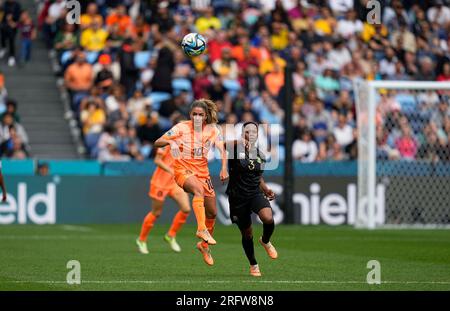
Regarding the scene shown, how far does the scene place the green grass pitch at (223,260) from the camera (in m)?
14.1

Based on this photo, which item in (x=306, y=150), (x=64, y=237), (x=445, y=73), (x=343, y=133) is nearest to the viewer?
(x=64, y=237)

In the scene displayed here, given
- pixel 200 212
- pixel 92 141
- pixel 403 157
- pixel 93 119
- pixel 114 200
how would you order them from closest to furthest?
Answer: pixel 200 212 → pixel 114 200 → pixel 403 157 → pixel 92 141 → pixel 93 119

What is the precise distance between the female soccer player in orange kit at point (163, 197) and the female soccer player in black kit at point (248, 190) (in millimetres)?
4523

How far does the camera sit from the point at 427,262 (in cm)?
1745

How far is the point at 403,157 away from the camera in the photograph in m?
28.1

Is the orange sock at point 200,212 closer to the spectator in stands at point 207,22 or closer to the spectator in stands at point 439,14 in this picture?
the spectator in stands at point 207,22

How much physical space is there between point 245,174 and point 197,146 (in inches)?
42.5

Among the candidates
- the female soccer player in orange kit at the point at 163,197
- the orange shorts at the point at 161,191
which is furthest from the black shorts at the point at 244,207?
the orange shorts at the point at 161,191

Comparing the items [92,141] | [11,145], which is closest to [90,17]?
[92,141]

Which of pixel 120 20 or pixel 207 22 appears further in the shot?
pixel 207 22

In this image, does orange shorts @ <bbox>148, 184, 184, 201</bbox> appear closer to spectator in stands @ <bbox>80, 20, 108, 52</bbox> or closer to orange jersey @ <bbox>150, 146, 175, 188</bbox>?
orange jersey @ <bbox>150, 146, 175, 188</bbox>

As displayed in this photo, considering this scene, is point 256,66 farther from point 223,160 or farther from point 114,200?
point 223,160
